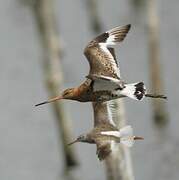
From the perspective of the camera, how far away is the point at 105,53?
3604 millimetres

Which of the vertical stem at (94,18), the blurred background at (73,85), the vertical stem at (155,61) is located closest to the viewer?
the vertical stem at (155,61)

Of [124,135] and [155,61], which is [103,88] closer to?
[124,135]

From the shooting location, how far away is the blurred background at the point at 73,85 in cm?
1471

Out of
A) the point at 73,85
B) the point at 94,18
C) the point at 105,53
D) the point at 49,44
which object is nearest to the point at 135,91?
the point at 105,53

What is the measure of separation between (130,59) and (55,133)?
158 inches

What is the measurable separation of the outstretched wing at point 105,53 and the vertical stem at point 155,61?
10095 millimetres

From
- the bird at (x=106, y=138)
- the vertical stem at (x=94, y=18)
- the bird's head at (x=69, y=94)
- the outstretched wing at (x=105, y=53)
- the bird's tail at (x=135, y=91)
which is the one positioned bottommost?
the vertical stem at (x=94, y=18)

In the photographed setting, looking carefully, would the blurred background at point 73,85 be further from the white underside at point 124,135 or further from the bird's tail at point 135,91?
the white underside at point 124,135

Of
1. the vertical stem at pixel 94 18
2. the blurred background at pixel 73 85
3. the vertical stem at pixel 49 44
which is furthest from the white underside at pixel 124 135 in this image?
the vertical stem at pixel 94 18

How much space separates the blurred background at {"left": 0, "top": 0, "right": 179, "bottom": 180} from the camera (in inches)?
579

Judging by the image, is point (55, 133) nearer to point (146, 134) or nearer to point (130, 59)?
point (146, 134)

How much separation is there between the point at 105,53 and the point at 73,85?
1417cm

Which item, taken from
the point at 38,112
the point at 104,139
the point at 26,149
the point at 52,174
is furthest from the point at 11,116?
the point at 104,139

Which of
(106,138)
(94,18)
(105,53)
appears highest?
(105,53)
